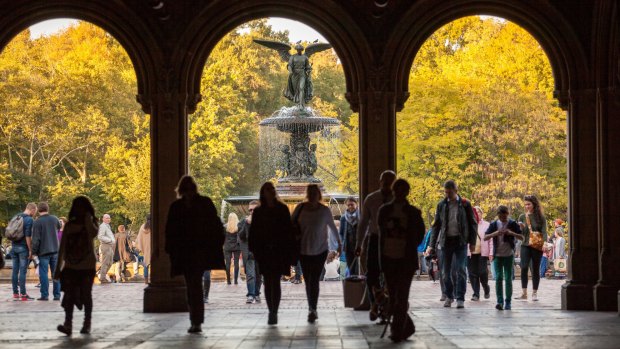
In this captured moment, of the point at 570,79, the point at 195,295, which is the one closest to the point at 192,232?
the point at 195,295

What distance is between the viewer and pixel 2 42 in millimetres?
16797

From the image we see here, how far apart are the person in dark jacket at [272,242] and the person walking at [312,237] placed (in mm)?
338

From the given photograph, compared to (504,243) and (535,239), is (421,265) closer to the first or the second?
(535,239)

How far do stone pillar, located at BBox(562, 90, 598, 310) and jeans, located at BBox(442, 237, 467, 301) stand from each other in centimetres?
143

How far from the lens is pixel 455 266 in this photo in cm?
1688

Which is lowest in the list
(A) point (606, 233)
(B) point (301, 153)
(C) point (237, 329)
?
(C) point (237, 329)

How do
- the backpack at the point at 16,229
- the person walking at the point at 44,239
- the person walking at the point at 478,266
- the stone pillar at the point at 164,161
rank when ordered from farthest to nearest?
the backpack at the point at 16,229 → the person walking at the point at 44,239 → the person walking at the point at 478,266 → the stone pillar at the point at 164,161

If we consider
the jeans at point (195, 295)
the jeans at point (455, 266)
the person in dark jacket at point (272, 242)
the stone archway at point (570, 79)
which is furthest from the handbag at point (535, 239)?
the jeans at point (195, 295)

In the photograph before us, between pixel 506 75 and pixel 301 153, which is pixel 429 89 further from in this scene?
pixel 301 153

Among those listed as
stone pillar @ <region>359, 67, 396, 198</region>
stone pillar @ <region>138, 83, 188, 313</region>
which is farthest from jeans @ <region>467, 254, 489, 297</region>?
stone pillar @ <region>138, 83, 188, 313</region>

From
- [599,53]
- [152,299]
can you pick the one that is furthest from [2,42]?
[599,53]

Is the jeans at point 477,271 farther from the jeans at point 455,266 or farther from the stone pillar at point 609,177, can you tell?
the stone pillar at point 609,177

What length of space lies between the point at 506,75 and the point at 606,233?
875 inches

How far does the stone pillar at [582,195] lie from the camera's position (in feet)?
54.8
